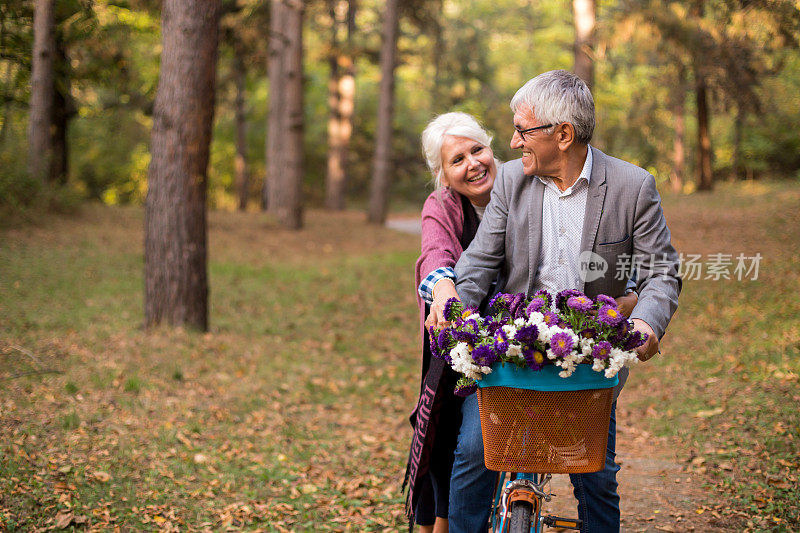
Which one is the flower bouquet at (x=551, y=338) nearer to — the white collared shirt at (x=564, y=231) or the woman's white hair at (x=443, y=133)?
the white collared shirt at (x=564, y=231)

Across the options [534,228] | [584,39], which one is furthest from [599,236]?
[584,39]

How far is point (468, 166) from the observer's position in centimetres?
344

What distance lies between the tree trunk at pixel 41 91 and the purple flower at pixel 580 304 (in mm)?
14249

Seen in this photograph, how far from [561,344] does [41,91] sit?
1450 cm

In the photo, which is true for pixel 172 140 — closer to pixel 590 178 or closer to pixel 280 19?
pixel 590 178

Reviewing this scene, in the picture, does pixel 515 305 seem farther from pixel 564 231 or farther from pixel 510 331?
pixel 564 231

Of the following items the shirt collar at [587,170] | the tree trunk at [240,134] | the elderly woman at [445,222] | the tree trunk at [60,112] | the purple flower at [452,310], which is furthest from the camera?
the tree trunk at [240,134]

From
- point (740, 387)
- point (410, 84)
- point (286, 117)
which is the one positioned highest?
point (410, 84)

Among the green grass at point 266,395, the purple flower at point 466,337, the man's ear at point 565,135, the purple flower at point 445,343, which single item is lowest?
the green grass at point 266,395

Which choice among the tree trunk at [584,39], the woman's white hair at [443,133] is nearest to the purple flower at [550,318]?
the woman's white hair at [443,133]

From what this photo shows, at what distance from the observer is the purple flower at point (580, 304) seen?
8.09ft

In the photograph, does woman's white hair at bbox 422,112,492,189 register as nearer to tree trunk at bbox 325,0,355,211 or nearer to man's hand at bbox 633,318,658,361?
man's hand at bbox 633,318,658,361

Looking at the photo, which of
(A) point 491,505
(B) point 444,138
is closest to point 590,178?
(B) point 444,138

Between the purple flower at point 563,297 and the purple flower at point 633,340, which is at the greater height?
the purple flower at point 563,297
